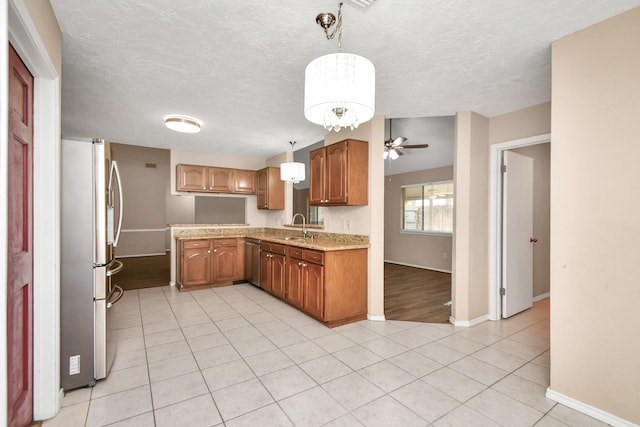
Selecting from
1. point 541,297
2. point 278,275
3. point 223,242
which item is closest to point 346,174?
point 278,275

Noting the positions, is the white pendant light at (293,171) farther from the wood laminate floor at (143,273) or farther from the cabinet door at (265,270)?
the wood laminate floor at (143,273)

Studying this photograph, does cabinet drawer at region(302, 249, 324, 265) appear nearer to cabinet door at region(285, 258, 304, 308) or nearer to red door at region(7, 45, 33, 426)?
cabinet door at region(285, 258, 304, 308)

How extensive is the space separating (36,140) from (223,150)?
12.6ft

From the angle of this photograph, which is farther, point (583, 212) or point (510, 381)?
point (510, 381)

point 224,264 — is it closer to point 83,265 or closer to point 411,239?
point 83,265

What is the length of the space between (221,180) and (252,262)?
5.68 feet

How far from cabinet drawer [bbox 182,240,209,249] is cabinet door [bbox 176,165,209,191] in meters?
1.02

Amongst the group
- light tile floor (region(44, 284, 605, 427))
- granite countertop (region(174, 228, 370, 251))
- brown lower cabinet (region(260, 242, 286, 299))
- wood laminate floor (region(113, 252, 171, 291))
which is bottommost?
wood laminate floor (region(113, 252, 171, 291))

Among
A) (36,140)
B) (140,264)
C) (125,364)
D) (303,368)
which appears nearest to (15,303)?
(36,140)

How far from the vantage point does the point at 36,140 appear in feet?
5.66

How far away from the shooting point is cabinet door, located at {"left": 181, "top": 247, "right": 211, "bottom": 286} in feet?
15.8

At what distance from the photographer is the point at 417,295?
15.2ft

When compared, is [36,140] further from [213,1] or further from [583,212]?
[583,212]

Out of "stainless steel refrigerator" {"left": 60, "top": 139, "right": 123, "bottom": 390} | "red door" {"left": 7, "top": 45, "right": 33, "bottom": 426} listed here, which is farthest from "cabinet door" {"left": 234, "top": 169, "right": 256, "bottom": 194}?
"red door" {"left": 7, "top": 45, "right": 33, "bottom": 426}
